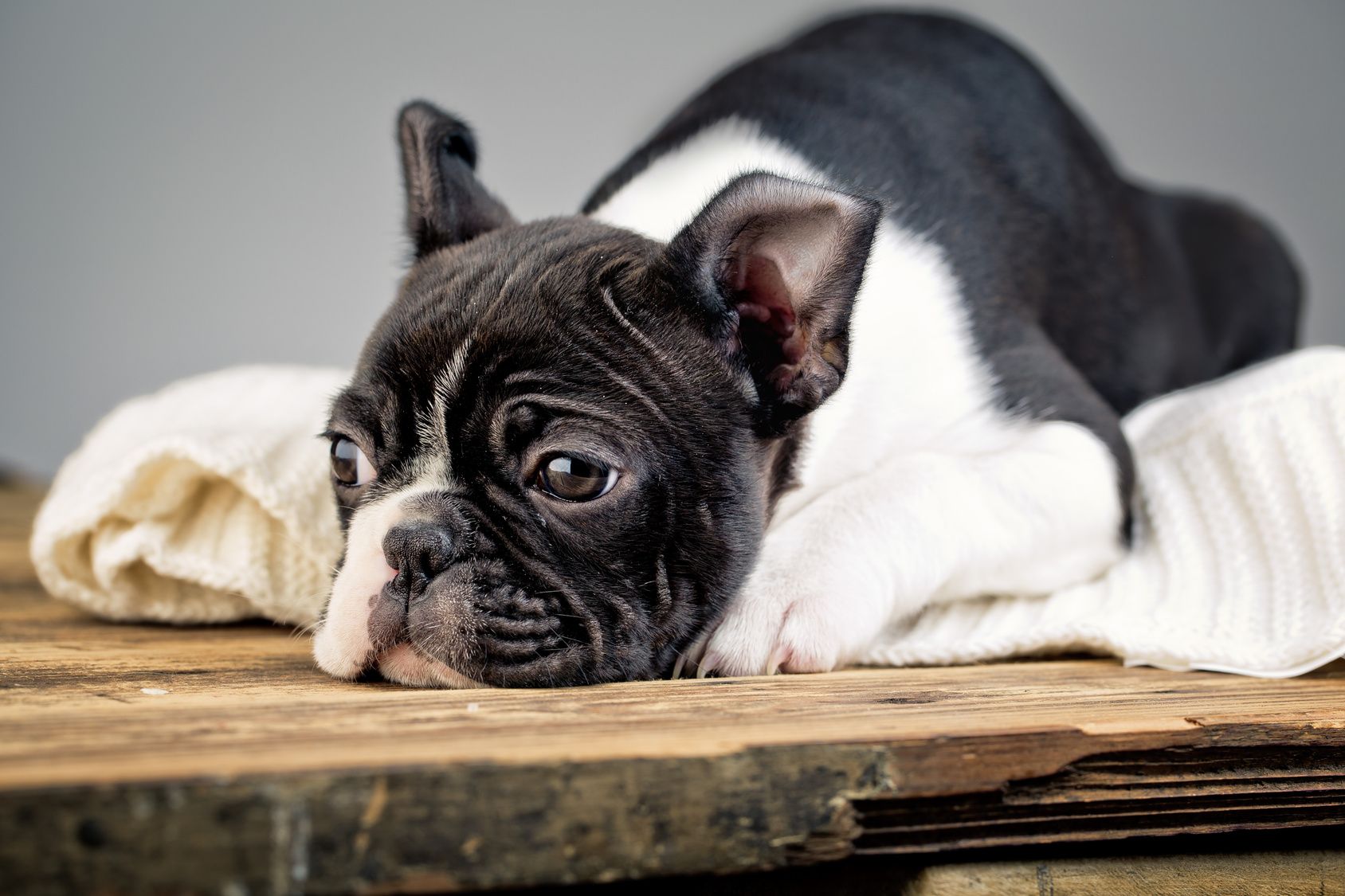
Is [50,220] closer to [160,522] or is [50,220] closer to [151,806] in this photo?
[160,522]

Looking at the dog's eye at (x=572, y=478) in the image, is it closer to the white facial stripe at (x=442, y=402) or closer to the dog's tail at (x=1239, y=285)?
the white facial stripe at (x=442, y=402)

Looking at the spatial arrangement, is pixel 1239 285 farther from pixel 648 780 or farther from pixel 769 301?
pixel 648 780

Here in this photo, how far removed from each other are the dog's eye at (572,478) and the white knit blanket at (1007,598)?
23.2 inches

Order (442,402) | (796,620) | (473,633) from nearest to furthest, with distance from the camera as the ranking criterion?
(473,633)
(442,402)
(796,620)

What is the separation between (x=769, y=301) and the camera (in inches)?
83.0

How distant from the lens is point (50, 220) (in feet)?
25.2

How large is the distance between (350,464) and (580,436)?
17.5 inches

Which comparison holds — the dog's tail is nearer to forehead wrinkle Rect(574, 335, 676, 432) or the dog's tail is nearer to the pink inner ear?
the pink inner ear

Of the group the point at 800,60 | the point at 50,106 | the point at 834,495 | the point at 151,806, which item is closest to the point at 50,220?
the point at 50,106

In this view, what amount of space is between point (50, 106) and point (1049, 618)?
713 centimetres

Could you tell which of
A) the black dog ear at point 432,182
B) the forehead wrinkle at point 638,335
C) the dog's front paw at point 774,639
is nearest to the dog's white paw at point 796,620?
the dog's front paw at point 774,639

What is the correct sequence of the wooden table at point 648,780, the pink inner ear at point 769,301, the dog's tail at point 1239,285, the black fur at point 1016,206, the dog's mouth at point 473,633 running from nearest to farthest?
the wooden table at point 648,780
the dog's mouth at point 473,633
the pink inner ear at point 769,301
the black fur at point 1016,206
the dog's tail at point 1239,285

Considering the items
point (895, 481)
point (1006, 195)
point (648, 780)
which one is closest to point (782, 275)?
point (895, 481)

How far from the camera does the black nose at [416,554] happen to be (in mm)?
1816
